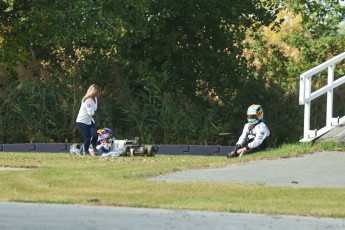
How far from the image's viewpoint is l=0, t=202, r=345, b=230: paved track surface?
9695mm

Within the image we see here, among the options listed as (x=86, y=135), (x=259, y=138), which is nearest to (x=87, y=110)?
(x=86, y=135)

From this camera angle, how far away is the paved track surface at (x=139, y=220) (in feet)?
31.8

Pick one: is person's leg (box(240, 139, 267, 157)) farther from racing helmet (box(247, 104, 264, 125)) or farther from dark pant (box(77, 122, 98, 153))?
dark pant (box(77, 122, 98, 153))

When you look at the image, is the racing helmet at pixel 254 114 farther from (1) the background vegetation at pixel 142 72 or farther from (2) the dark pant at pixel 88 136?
(1) the background vegetation at pixel 142 72

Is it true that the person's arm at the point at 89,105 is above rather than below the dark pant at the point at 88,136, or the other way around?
above

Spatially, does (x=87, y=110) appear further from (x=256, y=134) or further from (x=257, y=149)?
(x=257, y=149)

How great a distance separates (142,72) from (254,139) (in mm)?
9440

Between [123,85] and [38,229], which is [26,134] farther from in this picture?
[38,229]

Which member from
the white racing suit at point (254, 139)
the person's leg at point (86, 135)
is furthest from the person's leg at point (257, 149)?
the person's leg at point (86, 135)

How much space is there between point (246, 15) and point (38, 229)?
74.5ft

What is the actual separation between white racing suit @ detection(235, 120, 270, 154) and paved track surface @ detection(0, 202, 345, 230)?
25.6 feet

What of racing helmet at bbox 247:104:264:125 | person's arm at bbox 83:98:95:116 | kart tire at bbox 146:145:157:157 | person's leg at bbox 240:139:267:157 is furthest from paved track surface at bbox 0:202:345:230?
person's arm at bbox 83:98:95:116

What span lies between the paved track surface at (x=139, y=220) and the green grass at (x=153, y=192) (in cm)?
45

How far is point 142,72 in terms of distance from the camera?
27.9 m
